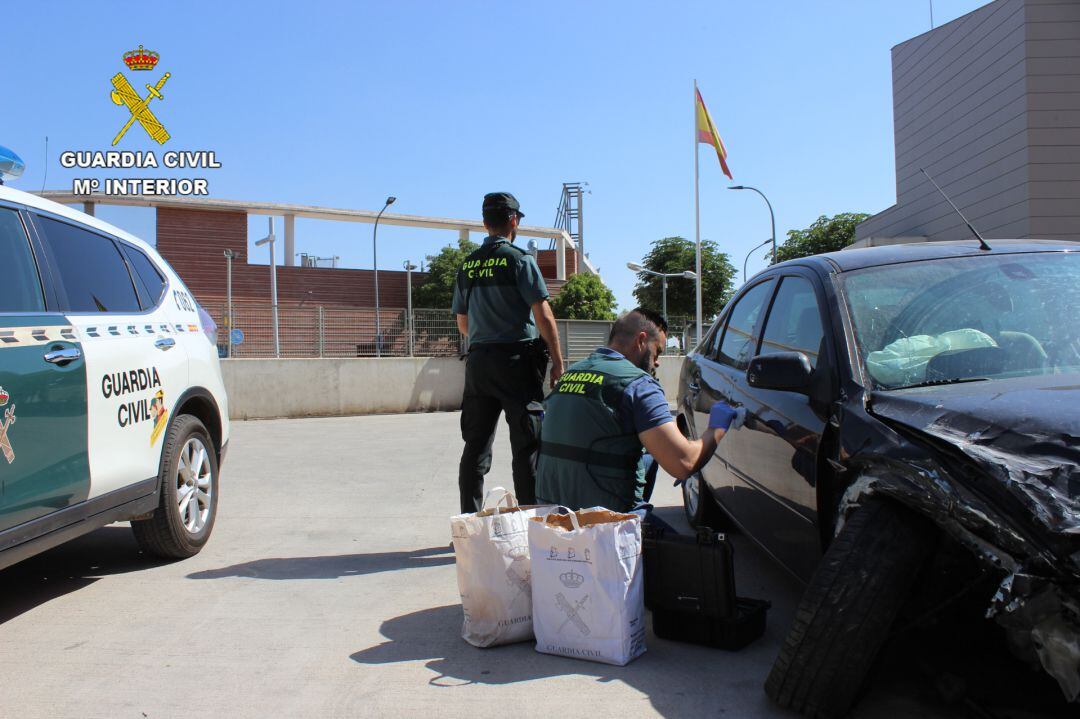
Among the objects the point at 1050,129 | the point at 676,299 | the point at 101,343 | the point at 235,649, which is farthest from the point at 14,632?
A: the point at 676,299

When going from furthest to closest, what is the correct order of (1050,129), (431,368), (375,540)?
1. (1050,129)
2. (431,368)
3. (375,540)

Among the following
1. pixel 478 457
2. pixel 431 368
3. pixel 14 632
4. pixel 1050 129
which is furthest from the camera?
pixel 1050 129

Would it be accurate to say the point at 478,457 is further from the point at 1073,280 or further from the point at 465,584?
A: the point at 1073,280

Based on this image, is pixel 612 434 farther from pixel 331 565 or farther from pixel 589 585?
pixel 331 565

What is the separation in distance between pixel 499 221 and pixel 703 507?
2.00 meters

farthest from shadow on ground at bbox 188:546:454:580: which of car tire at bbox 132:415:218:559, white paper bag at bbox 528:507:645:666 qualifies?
white paper bag at bbox 528:507:645:666

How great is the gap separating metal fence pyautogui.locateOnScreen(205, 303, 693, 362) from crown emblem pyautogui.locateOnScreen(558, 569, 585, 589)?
12.3 metres

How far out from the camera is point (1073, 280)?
3.01 m

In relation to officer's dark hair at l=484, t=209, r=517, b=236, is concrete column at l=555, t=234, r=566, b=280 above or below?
above

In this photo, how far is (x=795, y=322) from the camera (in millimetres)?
3424

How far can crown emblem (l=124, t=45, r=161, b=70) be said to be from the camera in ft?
69.7

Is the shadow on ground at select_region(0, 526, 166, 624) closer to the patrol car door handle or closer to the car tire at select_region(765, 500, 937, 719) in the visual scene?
the patrol car door handle

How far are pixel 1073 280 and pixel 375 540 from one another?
380cm

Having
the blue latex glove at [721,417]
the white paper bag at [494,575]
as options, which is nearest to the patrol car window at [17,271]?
the white paper bag at [494,575]
